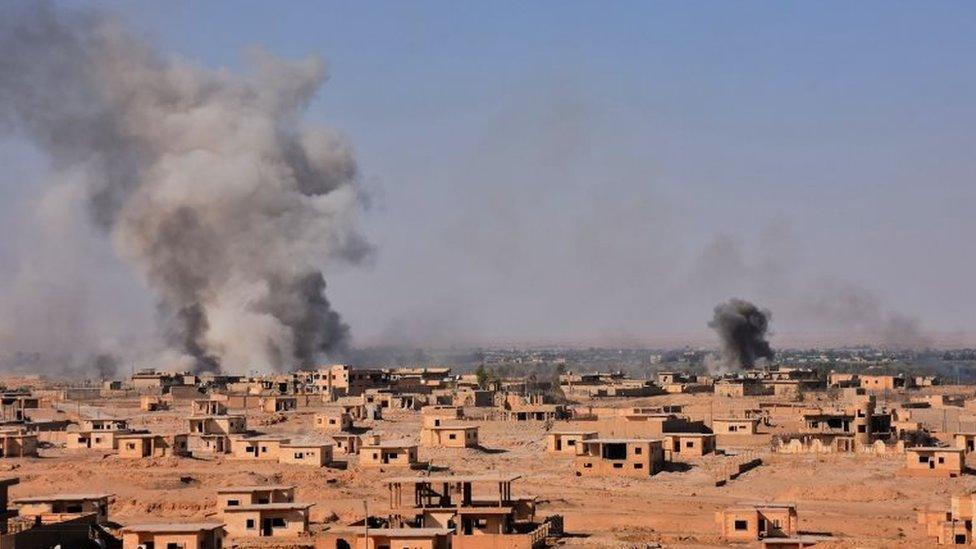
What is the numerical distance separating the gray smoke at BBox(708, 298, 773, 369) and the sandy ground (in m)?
52.8

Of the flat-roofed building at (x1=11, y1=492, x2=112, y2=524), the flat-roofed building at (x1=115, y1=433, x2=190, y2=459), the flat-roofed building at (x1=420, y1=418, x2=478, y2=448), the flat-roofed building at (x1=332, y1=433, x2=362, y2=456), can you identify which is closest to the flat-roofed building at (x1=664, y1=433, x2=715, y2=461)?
the flat-roofed building at (x1=420, y1=418, x2=478, y2=448)

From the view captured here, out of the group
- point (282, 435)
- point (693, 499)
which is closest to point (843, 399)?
point (282, 435)

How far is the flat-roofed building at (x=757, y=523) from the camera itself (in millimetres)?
31781

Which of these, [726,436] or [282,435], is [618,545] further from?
[282,435]

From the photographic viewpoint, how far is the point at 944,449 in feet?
136

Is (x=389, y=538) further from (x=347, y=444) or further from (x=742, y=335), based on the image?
(x=742, y=335)

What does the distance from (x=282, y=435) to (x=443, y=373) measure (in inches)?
1319

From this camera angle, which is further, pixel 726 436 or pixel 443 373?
pixel 443 373

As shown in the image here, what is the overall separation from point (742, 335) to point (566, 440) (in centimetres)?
5683

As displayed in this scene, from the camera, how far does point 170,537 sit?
92.2 ft

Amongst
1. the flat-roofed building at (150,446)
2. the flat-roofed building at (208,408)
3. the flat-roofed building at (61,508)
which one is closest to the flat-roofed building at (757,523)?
the flat-roofed building at (61,508)

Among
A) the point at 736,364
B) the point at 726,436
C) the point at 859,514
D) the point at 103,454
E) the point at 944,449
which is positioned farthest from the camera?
the point at 736,364

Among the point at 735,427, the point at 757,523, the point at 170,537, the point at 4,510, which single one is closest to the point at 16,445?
the point at 4,510

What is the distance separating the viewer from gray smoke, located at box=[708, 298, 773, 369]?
100875 mm
